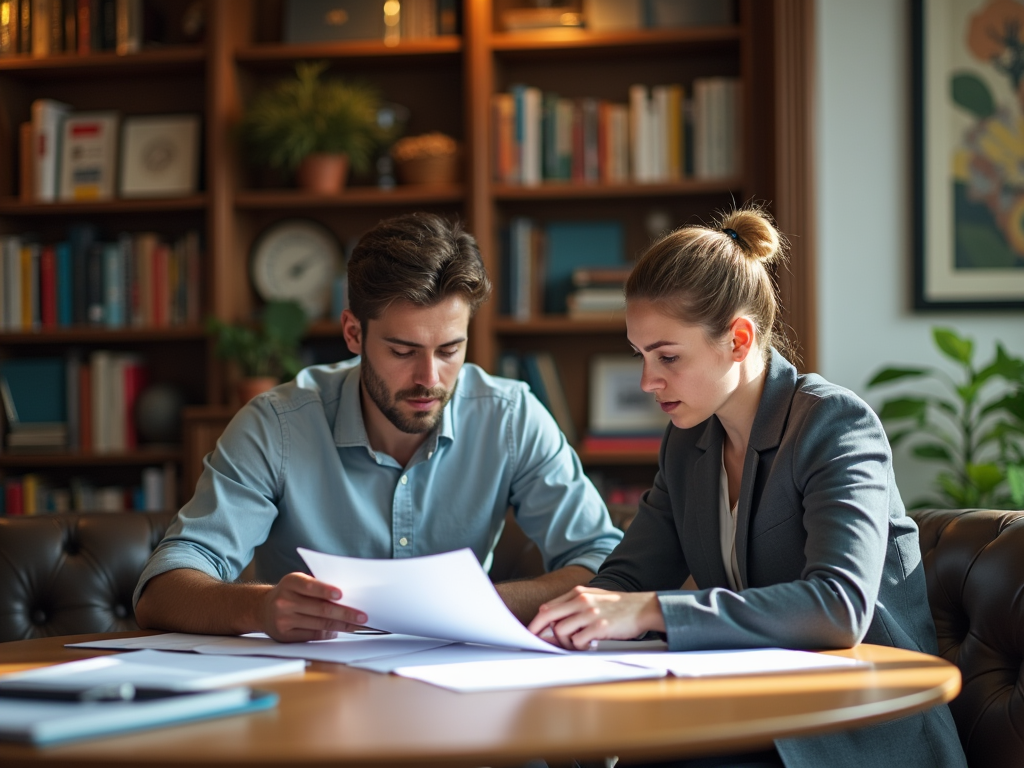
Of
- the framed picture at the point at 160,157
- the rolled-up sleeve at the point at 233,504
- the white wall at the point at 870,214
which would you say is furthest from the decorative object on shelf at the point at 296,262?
the rolled-up sleeve at the point at 233,504

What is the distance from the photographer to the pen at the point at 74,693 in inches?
37.0

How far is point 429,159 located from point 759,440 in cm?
230

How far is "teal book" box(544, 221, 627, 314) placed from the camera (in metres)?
3.67

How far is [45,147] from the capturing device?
3766 mm

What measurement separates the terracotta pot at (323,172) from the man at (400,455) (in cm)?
176

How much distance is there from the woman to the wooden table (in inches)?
6.2

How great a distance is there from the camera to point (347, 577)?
1.26 metres

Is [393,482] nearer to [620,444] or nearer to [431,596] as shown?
[431,596]

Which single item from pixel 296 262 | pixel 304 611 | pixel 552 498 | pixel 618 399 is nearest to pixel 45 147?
pixel 296 262

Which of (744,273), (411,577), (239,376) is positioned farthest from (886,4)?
(411,577)

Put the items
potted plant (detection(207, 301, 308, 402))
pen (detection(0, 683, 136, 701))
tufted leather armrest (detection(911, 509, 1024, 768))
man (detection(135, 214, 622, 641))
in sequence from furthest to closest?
potted plant (detection(207, 301, 308, 402)) < man (detection(135, 214, 622, 641)) < tufted leather armrest (detection(911, 509, 1024, 768)) < pen (detection(0, 683, 136, 701))

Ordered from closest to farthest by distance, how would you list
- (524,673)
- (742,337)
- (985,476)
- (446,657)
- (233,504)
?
1. (524,673)
2. (446,657)
3. (742,337)
4. (233,504)
5. (985,476)

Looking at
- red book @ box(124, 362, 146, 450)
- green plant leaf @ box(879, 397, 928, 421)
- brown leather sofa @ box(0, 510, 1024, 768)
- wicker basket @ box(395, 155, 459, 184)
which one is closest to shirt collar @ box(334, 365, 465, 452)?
brown leather sofa @ box(0, 510, 1024, 768)

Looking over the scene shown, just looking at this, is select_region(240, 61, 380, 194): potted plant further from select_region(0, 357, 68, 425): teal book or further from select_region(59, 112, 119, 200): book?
select_region(0, 357, 68, 425): teal book
